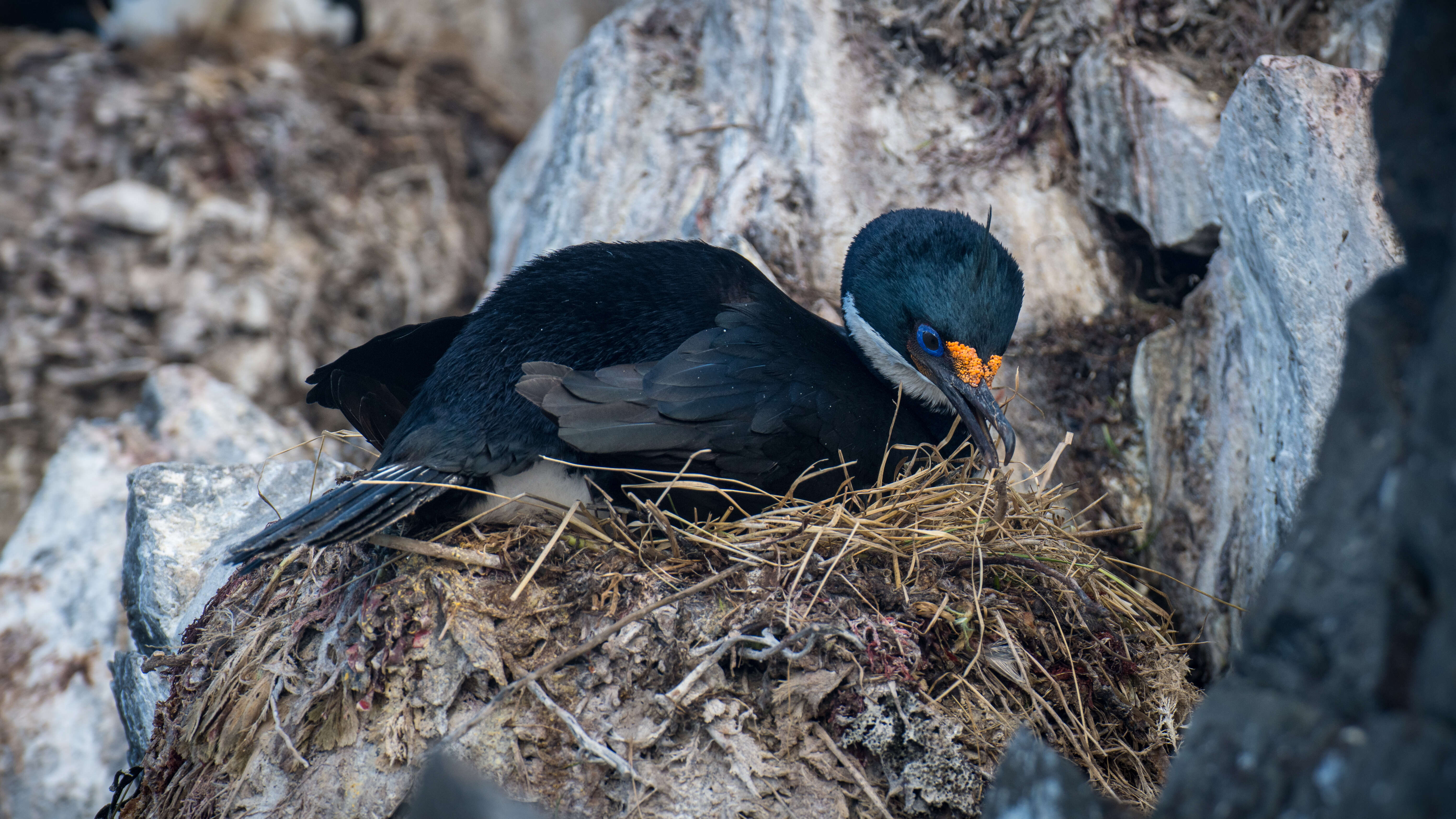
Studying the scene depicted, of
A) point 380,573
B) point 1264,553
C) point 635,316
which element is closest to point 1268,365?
point 1264,553

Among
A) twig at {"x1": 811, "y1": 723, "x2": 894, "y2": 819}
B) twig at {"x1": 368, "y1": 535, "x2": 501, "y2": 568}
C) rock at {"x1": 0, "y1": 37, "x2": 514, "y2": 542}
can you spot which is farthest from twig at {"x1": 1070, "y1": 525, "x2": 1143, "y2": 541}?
rock at {"x1": 0, "y1": 37, "x2": 514, "y2": 542}

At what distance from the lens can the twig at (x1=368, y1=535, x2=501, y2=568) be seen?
8.30ft

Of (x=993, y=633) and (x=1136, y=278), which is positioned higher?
(x=1136, y=278)

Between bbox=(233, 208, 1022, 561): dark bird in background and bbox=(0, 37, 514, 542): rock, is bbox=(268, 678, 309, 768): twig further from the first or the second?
bbox=(0, 37, 514, 542): rock

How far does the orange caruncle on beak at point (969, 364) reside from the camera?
112 inches

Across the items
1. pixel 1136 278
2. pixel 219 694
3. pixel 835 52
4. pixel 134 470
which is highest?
pixel 835 52

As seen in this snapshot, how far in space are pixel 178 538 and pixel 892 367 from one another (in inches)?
101

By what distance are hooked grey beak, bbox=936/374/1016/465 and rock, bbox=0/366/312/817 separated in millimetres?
2581

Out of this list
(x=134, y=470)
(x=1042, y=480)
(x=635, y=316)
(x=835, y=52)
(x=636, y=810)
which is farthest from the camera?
(x=835, y=52)

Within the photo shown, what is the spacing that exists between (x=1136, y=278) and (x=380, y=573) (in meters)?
2.88

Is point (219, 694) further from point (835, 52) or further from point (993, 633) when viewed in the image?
point (835, 52)

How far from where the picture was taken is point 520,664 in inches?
94.1

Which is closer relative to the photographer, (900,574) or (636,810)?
(636,810)

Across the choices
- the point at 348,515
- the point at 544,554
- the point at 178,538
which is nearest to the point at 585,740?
the point at 544,554
